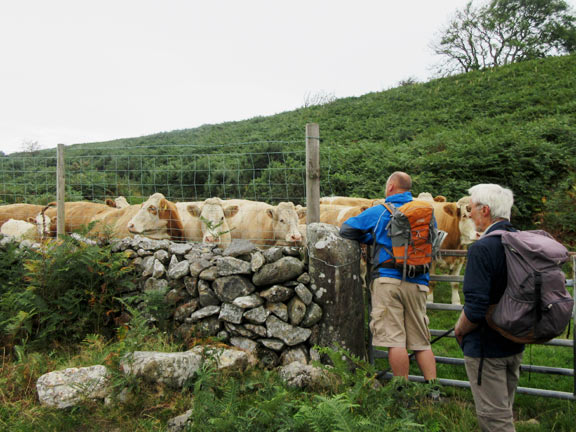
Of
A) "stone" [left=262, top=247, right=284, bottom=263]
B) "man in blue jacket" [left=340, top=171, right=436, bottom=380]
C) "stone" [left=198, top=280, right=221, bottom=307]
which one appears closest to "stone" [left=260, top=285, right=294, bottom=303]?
"stone" [left=262, top=247, right=284, bottom=263]

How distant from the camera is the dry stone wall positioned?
4.73 meters

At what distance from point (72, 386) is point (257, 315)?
1999mm

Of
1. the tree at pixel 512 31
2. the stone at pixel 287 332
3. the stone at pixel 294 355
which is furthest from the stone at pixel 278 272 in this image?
the tree at pixel 512 31

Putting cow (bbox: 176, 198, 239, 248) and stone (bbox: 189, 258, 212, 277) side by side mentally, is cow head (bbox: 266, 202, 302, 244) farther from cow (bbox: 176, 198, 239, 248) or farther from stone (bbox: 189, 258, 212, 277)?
stone (bbox: 189, 258, 212, 277)

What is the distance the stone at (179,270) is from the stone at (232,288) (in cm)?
54

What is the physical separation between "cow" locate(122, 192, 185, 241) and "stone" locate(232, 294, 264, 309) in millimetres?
3551

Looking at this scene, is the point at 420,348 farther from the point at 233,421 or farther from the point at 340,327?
the point at 233,421

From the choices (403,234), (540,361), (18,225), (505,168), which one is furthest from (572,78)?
(18,225)

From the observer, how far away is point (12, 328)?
4.96 m

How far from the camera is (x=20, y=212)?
31.5 ft

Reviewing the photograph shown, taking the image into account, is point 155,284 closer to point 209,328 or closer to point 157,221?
point 209,328

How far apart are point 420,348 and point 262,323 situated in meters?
1.80

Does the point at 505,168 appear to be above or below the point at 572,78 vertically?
below

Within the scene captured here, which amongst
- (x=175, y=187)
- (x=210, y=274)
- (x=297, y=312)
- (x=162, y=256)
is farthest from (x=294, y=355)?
(x=175, y=187)
